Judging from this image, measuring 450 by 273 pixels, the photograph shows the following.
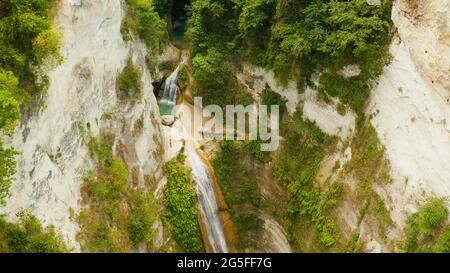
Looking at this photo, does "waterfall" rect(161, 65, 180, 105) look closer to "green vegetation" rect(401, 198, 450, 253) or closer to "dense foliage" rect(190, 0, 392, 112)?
"dense foliage" rect(190, 0, 392, 112)

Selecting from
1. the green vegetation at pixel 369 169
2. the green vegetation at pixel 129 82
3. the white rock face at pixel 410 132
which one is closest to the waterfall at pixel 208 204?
the green vegetation at pixel 129 82

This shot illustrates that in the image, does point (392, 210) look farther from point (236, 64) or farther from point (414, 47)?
point (236, 64)

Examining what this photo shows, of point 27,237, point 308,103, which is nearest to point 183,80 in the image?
point 308,103

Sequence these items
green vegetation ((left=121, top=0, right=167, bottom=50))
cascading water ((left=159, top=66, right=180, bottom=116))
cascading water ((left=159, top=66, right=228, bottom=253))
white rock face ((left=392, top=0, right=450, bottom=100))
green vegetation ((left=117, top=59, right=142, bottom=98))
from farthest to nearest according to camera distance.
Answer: cascading water ((left=159, top=66, right=180, bottom=116)) → cascading water ((left=159, top=66, right=228, bottom=253)) → green vegetation ((left=121, top=0, right=167, bottom=50)) → green vegetation ((left=117, top=59, right=142, bottom=98)) → white rock face ((left=392, top=0, right=450, bottom=100))

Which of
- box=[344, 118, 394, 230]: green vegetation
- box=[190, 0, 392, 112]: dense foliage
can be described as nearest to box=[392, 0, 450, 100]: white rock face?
box=[190, 0, 392, 112]: dense foliage

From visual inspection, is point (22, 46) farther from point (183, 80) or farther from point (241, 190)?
point (183, 80)
